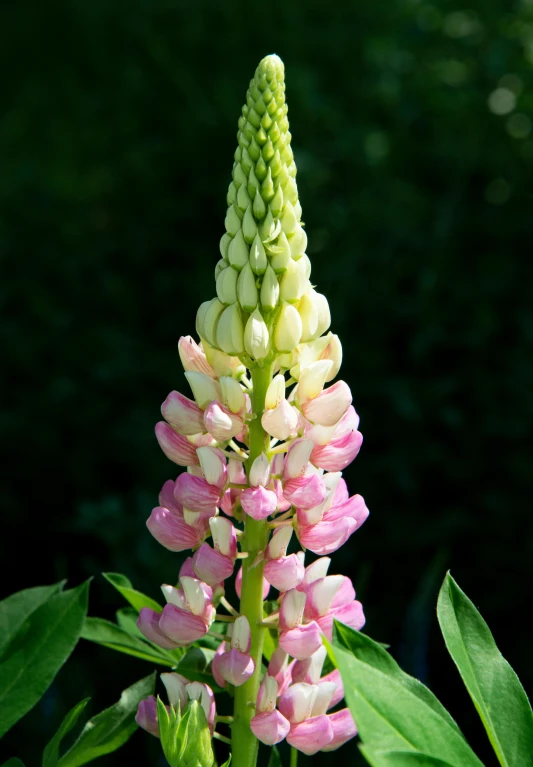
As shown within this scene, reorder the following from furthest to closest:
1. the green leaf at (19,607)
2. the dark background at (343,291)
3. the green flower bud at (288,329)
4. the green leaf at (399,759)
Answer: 1. the dark background at (343,291)
2. the green leaf at (19,607)
3. the green flower bud at (288,329)
4. the green leaf at (399,759)

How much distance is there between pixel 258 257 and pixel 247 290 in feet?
0.12

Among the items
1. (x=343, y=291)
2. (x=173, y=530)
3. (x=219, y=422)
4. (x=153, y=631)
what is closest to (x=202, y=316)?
(x=219, y=422)

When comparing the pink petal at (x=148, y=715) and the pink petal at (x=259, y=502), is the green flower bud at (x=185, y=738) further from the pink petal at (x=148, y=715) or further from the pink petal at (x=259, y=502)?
the pink petal at (x=259, y=502)

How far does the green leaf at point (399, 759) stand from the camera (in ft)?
2.42

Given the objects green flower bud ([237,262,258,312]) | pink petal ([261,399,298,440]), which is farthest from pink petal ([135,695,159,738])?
green flower bud ([237,262,258,312])

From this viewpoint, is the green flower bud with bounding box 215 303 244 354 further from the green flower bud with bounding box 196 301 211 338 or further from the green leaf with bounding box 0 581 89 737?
the green leaf with bounding box 0 581 89 737

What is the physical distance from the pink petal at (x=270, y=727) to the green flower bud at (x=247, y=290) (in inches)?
16.4

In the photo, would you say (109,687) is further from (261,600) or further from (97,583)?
(261,600)

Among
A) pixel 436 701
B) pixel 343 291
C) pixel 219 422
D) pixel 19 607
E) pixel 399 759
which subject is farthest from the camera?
pixel 343 291

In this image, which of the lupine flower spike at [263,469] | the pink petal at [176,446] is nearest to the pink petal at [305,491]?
the lupine flower spike at [263,469]

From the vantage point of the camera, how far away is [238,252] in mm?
1026

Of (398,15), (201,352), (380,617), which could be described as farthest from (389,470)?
(201,352)

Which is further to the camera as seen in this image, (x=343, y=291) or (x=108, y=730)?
(x=343, y=291)

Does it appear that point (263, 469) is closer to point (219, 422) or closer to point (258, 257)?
point (219, 422)
